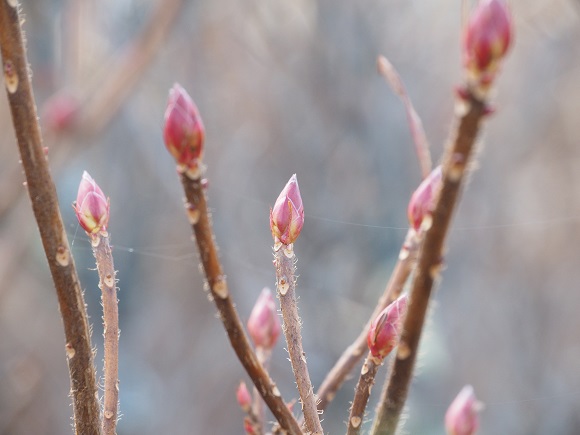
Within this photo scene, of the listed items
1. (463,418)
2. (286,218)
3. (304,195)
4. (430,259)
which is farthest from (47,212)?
(304,195)

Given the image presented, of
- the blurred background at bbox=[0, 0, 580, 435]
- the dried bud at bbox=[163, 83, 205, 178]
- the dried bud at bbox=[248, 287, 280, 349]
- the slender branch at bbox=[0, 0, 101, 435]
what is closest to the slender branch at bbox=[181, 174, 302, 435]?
the dried bud at bbox=[163, 83, 205, 178]

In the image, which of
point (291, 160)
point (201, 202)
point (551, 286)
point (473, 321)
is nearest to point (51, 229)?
point (201, 202)

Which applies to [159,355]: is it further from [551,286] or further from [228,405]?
[551,286]

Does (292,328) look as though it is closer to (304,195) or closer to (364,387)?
(364,387)

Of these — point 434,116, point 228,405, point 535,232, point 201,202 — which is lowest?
point 201,202

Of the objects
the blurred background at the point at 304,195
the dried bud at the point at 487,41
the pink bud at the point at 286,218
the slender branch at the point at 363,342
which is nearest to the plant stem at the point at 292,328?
the pink bud at the point at 286,218

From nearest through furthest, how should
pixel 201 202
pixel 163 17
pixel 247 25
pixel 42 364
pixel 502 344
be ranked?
pixel 201 202, pixel 163 17, pixel 502 344, pixel 42 364, pixel 247 25
